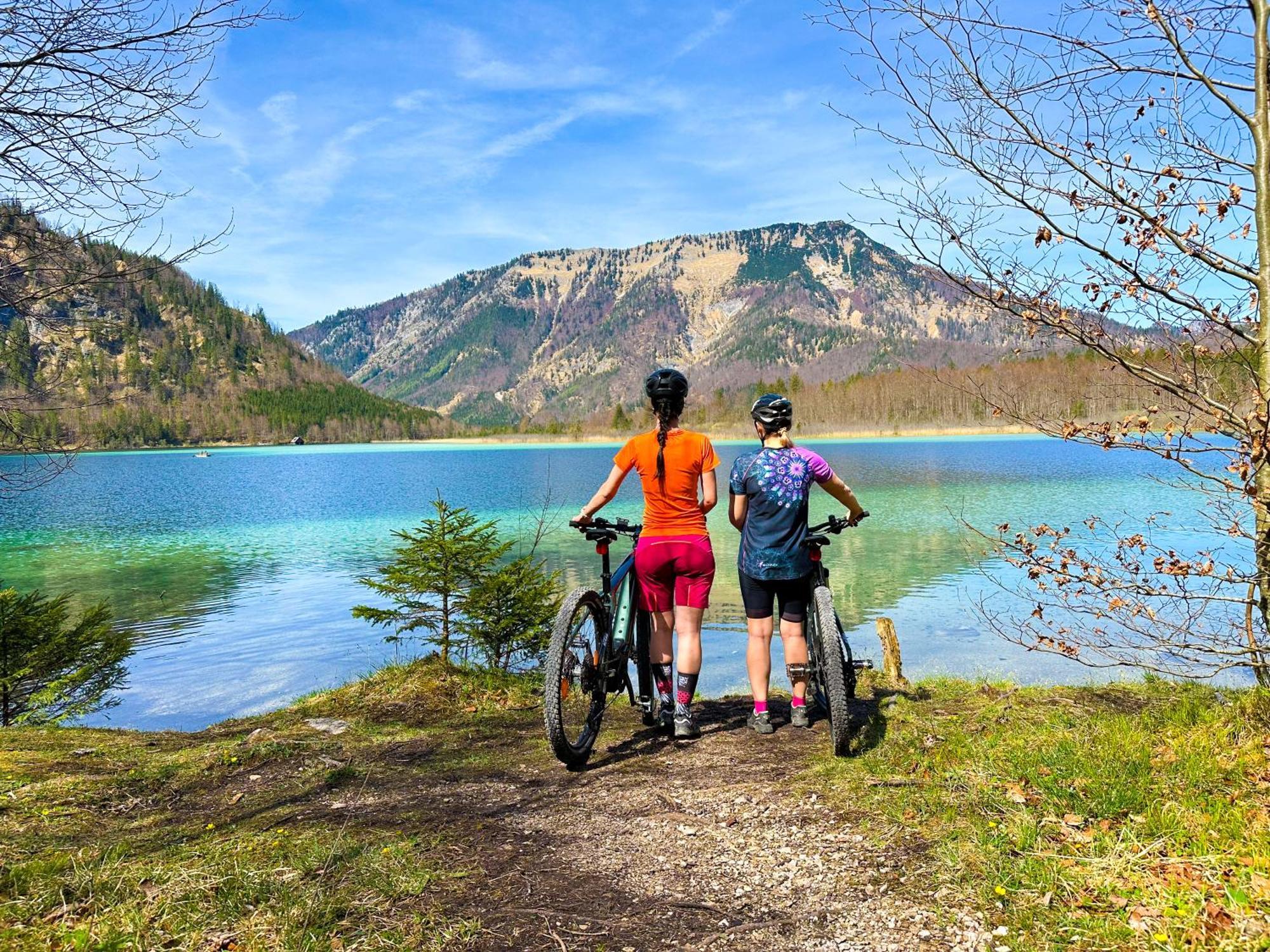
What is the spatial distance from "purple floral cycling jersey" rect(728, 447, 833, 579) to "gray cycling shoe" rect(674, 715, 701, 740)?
→ 52.9 inches

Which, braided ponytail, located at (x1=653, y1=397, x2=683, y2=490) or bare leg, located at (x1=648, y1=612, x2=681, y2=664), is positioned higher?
braided ponytail, located at (x1=653, y1=397, x2=683, y2=490)

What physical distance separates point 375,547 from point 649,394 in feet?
86.0

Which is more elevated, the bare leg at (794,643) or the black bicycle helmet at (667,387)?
the black bicycle helmet at (667,387)

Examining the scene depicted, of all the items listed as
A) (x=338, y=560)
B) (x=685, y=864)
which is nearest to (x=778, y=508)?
(x=685, y=864)

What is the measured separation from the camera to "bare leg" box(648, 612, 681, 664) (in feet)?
19.7

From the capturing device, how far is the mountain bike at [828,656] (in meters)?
5.33

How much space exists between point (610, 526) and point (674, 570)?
0.64 m

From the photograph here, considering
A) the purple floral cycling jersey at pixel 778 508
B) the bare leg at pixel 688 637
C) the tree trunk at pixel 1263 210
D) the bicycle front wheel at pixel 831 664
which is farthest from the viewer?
the bare leg at pixel 688 637

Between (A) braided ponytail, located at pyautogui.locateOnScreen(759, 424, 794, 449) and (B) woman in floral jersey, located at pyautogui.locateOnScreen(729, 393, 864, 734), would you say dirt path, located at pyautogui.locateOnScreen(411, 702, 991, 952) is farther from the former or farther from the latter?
(A) braided ponytail, located at pyautogui.locateOnScreen(759, 424, 794, 449)

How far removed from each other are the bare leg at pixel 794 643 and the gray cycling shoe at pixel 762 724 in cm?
32

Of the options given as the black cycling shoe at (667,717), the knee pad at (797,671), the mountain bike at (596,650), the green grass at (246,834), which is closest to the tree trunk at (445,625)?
the green grass at (246,834)

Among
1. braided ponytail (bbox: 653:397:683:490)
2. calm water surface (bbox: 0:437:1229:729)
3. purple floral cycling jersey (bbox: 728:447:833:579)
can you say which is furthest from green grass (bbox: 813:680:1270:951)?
braided ponytail (bbox: 653:397:683:490)

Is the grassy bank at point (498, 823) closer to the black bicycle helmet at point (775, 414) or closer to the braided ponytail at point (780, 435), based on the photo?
the braided ponytail at point (780, 435)

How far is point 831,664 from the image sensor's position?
5.41 m
